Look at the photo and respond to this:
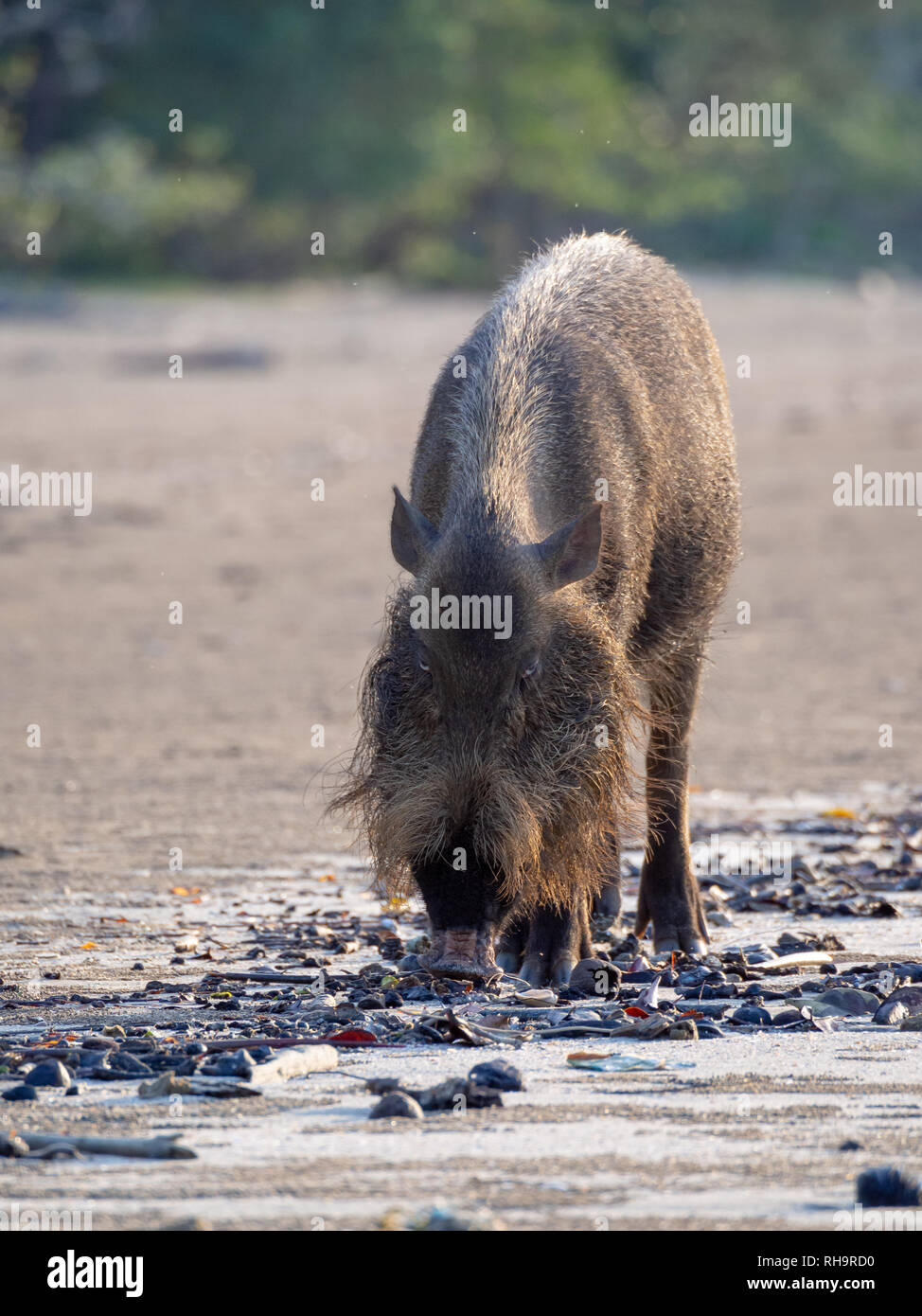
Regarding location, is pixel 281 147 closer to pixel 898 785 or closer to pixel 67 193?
pixel 67 193

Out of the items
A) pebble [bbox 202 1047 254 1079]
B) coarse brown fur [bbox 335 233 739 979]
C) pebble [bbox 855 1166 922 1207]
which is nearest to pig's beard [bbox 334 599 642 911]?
coarse brown fur [bbox 335 233 739 979]

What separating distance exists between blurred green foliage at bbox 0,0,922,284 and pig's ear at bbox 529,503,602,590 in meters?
27.0

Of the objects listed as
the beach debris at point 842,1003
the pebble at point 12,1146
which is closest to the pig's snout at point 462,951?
the beach debris at point 842,1003

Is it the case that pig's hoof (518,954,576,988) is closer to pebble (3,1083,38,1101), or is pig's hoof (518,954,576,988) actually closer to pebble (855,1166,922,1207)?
pebble (3,1083,38,1101)

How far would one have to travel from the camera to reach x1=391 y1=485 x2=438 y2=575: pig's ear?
21.2 ft

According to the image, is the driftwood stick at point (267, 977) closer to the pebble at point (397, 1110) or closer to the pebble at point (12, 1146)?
the pebble at point (397, 1110)

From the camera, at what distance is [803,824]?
9.62 meters

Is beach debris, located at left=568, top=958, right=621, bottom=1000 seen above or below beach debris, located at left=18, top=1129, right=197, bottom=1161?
above

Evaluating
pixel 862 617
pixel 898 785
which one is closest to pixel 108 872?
pixel 898 785

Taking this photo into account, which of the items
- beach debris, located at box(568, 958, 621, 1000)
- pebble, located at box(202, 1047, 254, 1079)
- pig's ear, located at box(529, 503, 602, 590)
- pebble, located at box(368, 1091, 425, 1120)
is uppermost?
pig's ear, located at box(529, 503, 602, 590)

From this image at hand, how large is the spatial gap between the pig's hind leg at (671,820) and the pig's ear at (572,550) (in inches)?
44.2

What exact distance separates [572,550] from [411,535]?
501 mm

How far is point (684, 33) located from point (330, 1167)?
2045 inches

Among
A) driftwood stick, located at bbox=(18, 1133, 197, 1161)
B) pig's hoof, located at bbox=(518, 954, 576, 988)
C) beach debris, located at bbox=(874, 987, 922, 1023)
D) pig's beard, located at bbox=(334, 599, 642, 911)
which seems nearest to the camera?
driftwood stick, located at bbox=(18, 1133, 197, 1161)
